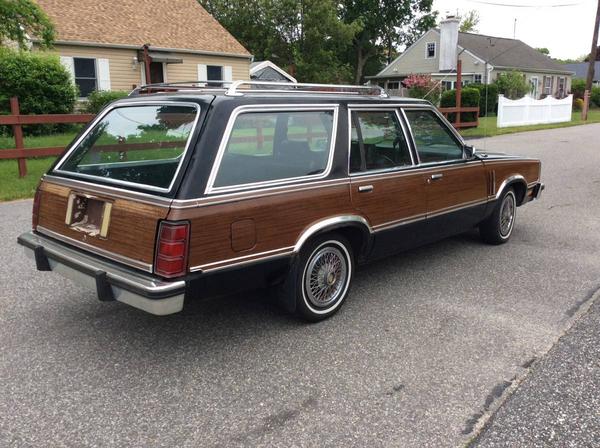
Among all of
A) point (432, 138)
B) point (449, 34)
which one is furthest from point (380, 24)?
point (432, 138)

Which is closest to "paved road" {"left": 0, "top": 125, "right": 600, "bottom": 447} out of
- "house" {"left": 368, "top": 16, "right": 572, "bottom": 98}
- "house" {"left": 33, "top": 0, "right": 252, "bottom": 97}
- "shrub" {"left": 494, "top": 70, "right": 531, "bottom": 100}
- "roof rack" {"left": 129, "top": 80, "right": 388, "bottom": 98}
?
"roof rack" {"left": 129, "top": 80, "right": 388, "bottom": 98}

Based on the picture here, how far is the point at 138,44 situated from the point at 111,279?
21.0 meters

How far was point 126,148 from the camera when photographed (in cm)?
407

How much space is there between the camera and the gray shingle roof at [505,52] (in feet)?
137

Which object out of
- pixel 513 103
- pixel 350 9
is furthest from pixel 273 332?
pixel 350 9

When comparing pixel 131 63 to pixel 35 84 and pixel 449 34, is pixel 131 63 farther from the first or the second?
pixel 449 34

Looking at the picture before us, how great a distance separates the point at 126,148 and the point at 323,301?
1.85 m

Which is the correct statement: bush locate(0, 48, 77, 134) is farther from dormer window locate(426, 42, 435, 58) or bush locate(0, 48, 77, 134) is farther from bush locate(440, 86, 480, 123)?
dormer window locate(426, 42, 435, 58)

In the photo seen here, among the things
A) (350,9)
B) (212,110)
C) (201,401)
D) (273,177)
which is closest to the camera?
(201,401)

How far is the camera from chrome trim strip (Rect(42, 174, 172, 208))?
10.5ft

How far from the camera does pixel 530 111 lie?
2547 cm

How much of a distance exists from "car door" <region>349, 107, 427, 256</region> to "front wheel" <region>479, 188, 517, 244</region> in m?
1.45

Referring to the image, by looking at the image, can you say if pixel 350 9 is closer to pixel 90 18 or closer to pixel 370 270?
pixel 90 18

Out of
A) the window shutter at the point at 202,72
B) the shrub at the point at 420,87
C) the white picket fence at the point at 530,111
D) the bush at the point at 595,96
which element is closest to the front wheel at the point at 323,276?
the shrub at the point at 420,87
